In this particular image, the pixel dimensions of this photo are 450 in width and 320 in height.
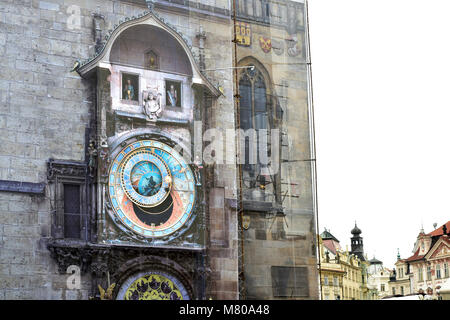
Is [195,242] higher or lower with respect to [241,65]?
lower

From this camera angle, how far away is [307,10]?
13094 mm

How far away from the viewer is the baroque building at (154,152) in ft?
33.7

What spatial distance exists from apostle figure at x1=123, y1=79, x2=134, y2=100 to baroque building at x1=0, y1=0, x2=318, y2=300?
2 cm

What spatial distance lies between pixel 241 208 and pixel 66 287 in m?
2.78

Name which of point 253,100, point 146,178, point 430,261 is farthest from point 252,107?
point 430,261

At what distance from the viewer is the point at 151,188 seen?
10992 mm

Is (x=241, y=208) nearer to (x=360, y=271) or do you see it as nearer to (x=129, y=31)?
(x=129, y=31)

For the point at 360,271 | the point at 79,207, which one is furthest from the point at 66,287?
the point at 360,271

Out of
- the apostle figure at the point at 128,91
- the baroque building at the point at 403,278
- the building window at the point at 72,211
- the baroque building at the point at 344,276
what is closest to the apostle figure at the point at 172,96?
the apostle figure at the point at 128,91

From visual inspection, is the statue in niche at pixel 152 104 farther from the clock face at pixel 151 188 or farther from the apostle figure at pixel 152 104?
the clock face at pixel 151 188

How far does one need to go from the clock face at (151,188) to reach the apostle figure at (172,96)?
24.2 inches

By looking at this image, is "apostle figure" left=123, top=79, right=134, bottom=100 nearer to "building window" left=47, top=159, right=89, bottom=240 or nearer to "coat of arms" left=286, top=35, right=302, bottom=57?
"building window" left=47, top=159, right=89, bottom=240

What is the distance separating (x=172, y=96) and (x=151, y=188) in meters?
1.30
